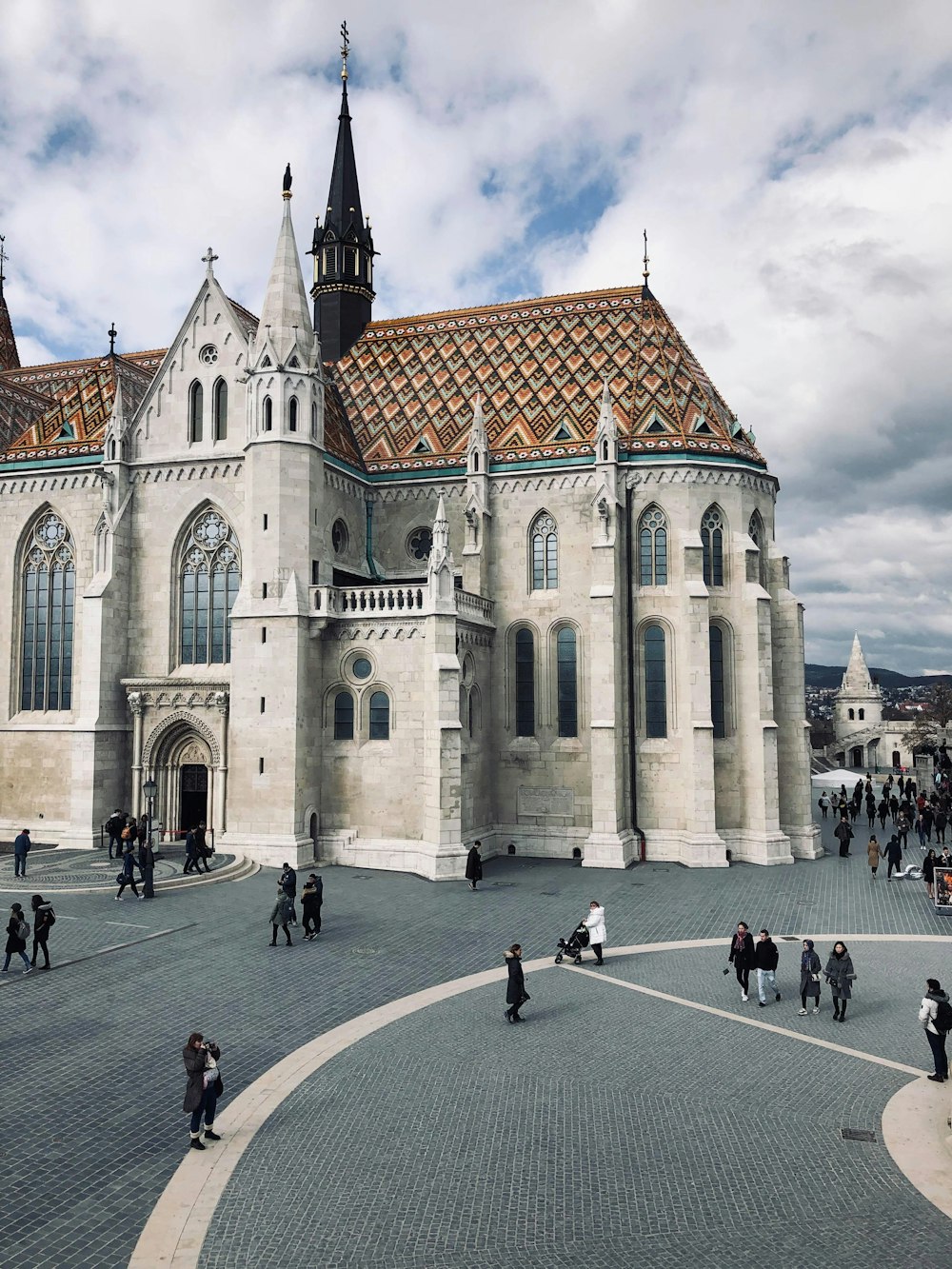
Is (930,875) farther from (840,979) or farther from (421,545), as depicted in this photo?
(421,545)

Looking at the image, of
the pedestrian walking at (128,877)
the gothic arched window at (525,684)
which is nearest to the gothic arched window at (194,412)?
the gothic arched window at (525,684)

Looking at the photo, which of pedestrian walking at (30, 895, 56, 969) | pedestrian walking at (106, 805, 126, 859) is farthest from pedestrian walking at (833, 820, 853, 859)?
pedestrian walking at (30, 895, 56, 969)

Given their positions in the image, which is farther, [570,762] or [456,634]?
[570,762]

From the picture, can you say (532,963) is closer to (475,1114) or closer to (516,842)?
A: (475,1114)

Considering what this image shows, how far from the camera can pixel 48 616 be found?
3619 centimetres

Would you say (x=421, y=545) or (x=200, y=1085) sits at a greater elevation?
(x=421, y=545)

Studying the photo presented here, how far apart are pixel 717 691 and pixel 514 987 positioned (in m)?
20.2

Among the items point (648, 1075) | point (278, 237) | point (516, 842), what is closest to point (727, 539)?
point (516, 842)

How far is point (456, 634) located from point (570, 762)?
702 centimetres

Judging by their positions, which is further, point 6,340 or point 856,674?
point 856,674

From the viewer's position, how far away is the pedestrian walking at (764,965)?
653 inches

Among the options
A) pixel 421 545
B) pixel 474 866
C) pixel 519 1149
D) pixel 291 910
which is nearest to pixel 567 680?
pixel 421 545

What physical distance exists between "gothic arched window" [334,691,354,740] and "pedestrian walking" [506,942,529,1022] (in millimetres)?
16395

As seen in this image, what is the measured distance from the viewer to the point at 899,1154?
11.0m
